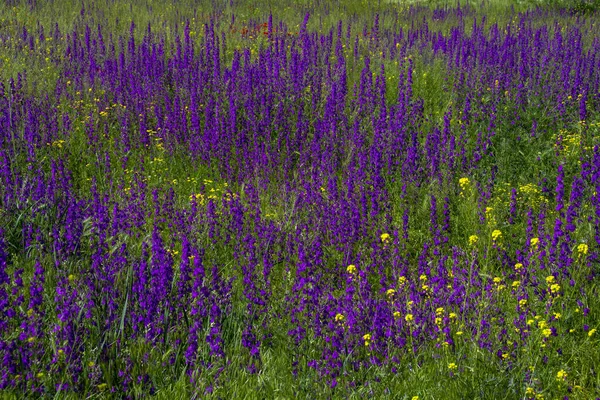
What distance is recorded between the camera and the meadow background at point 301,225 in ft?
9.20

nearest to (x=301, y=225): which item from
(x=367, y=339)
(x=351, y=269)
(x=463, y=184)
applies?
(x=351, y=269)

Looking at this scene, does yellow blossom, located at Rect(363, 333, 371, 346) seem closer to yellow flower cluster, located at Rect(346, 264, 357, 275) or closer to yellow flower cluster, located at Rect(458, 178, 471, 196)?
yellow flower cluster, located at Rect(346, 264, 357, 275)

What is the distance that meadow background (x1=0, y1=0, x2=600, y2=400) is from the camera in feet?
9.20

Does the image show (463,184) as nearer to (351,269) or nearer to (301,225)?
(301,225)

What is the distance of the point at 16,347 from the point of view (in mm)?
2680

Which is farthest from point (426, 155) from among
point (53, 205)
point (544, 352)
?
point (53, 205)

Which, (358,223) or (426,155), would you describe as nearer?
(358,223)

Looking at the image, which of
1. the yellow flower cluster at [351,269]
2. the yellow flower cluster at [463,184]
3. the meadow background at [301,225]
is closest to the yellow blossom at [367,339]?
the meadow background at [301,225]

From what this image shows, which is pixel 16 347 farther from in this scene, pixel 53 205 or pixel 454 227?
pixel 454 227

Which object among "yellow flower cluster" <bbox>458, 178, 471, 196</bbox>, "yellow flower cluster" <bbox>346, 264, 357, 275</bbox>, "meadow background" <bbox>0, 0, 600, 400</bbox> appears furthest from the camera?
"yellow flower cluster" <bbox>458, 178, 471, 196</bbox>

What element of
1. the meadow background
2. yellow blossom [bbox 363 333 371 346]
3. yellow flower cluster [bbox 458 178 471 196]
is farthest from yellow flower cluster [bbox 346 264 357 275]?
yellow flower cluster [bbox 458 178 471 196]

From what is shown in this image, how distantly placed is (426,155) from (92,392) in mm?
3317

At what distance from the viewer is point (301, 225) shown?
4328 millimetres

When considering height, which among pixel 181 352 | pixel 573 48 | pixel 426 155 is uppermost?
pixel 573 48
